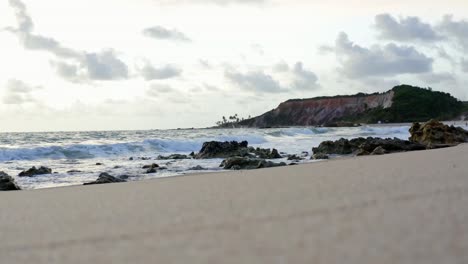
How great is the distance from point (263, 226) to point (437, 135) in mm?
15642

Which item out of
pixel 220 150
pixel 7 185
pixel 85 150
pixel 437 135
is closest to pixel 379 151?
pixel 437 135

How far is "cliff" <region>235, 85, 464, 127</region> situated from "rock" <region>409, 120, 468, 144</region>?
73.7 m

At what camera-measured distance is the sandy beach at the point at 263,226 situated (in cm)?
147

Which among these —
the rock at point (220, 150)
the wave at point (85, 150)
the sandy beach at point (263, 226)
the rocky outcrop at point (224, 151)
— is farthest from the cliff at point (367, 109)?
the sandy beach at point (263, 226)

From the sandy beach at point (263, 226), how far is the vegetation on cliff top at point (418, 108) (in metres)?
88.1

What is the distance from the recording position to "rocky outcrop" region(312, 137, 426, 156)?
12.5 metres

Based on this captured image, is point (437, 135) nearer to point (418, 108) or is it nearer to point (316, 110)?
point (418, 108)

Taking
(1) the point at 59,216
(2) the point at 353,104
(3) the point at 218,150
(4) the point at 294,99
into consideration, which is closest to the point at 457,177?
(1) the point at 59,216

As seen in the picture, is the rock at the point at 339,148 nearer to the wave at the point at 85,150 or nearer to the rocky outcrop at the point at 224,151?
the rocky outcrop at the point at 224,151

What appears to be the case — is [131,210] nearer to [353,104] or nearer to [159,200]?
[159,200]

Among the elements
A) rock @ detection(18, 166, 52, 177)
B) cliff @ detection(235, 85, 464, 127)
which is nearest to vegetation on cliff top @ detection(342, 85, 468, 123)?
cliff @ detection(235, 85, 464, 127)

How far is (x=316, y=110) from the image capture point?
436 ft

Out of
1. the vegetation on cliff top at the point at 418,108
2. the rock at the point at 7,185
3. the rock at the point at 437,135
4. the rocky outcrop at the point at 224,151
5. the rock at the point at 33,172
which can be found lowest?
the rock at the point at 33,172

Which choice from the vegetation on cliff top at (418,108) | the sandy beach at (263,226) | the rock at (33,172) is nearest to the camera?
the sandy beach at (263,226)
